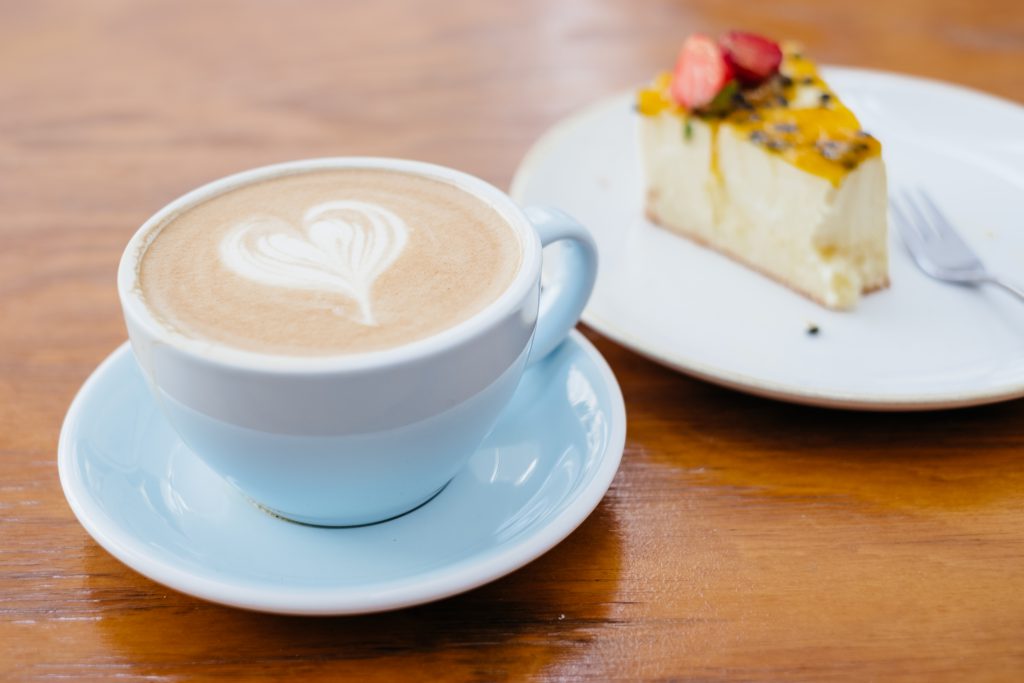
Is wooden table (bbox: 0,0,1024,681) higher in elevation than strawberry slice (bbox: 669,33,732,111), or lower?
lower

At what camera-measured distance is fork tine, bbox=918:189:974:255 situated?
1284mm

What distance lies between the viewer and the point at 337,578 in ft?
2.48

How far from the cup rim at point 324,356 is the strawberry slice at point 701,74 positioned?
611mm

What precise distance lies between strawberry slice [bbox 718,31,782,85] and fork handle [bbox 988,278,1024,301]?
0.45m

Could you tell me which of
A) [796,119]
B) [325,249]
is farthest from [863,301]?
[325,249]

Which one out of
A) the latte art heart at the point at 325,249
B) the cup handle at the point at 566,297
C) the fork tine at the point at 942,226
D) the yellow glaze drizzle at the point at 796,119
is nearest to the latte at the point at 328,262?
the latte art heart at the point at 325,249

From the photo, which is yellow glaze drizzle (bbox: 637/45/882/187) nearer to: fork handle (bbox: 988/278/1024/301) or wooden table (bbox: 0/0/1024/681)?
fork handle (bbox: 988/278/1024/301)

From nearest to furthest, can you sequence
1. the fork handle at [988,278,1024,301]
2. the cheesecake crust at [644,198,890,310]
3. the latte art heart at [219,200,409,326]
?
1. the latte art heart at [219,200,409,326]
2. the fork handle at [988,278,1024,301]
3. the cheesecake crust at [644,198,890,310]

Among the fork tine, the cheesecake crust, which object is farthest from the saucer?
the fork tine

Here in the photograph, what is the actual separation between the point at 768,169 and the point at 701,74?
0.58ft

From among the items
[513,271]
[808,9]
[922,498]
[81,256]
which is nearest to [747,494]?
[922,498]

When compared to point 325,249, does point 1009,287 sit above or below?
below

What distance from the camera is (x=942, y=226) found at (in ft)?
4.34

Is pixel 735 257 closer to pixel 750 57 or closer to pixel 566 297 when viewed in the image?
pixel 750 57
